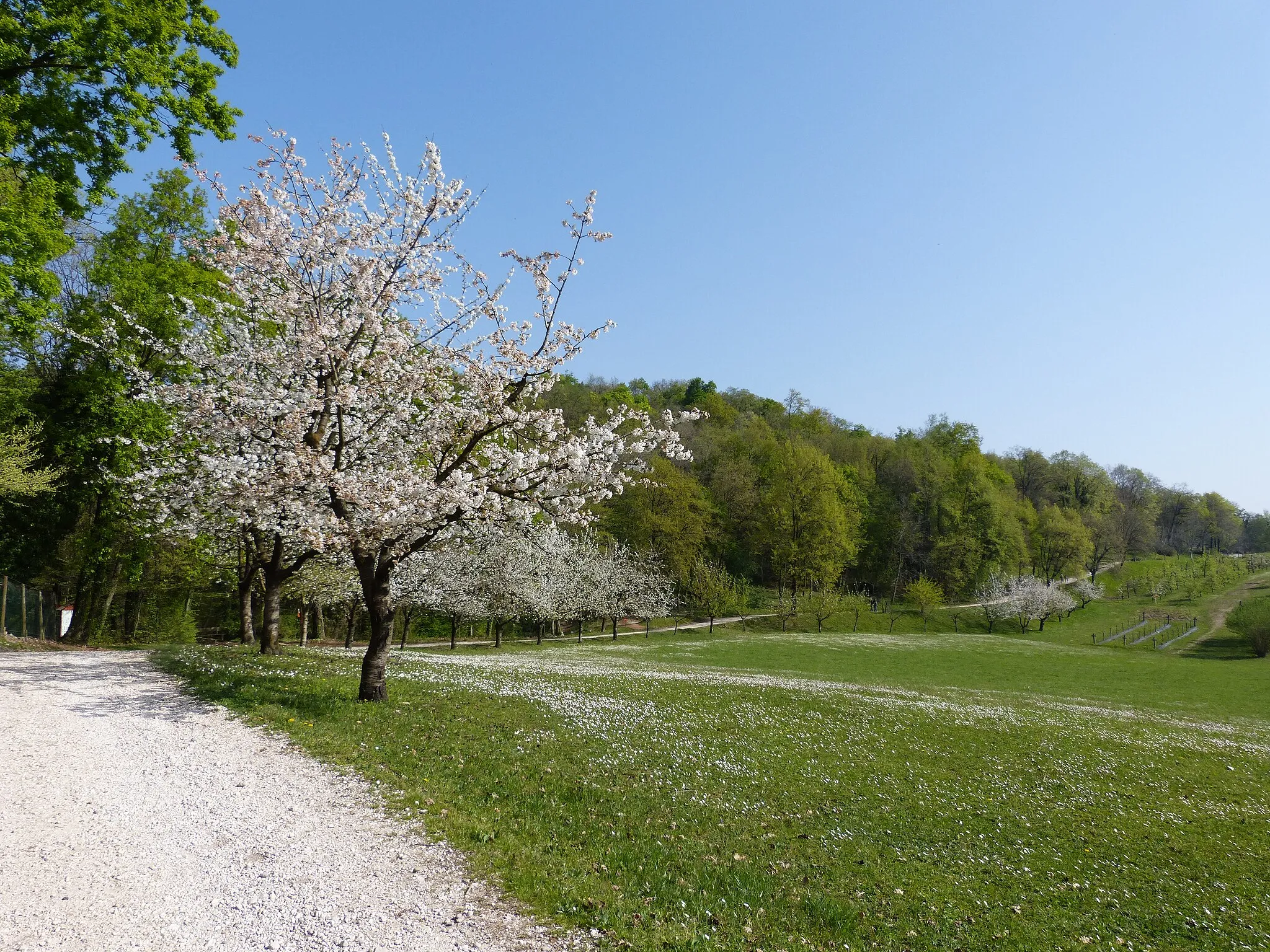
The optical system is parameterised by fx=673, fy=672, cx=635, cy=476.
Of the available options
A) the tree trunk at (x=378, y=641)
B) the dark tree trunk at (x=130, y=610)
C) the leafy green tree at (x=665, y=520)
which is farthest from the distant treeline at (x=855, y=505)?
the tree trunk at (x=378, y=641)

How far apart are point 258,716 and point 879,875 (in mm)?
12592

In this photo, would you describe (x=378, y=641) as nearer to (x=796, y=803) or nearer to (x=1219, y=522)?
(x=796, y=803)

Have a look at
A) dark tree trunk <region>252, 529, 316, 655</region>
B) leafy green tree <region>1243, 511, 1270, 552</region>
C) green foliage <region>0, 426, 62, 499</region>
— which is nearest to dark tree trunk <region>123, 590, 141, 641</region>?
green foliage <region>0, 426, 62, 499</region>

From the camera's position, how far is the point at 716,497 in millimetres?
94312

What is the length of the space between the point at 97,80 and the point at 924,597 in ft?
273

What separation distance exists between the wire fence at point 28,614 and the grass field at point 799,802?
10.9 m

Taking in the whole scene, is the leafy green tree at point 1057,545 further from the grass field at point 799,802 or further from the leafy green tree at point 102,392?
the leafy green tree at point 102,392

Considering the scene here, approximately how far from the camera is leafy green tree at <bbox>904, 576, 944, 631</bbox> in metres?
80.1

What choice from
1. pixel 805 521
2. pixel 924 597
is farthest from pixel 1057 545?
pixel 805 521

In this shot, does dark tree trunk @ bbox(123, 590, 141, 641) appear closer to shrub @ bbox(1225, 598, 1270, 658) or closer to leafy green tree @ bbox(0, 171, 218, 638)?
leafy green tree @ bbox(0, 171, 218, 638)

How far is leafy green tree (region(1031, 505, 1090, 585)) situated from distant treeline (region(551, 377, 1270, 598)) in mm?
195

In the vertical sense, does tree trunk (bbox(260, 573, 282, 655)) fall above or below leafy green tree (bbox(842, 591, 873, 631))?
above

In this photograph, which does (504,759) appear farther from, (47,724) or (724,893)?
(47,724)

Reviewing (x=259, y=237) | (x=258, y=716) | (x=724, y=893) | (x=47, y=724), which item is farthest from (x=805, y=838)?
(x=259, y=237)
